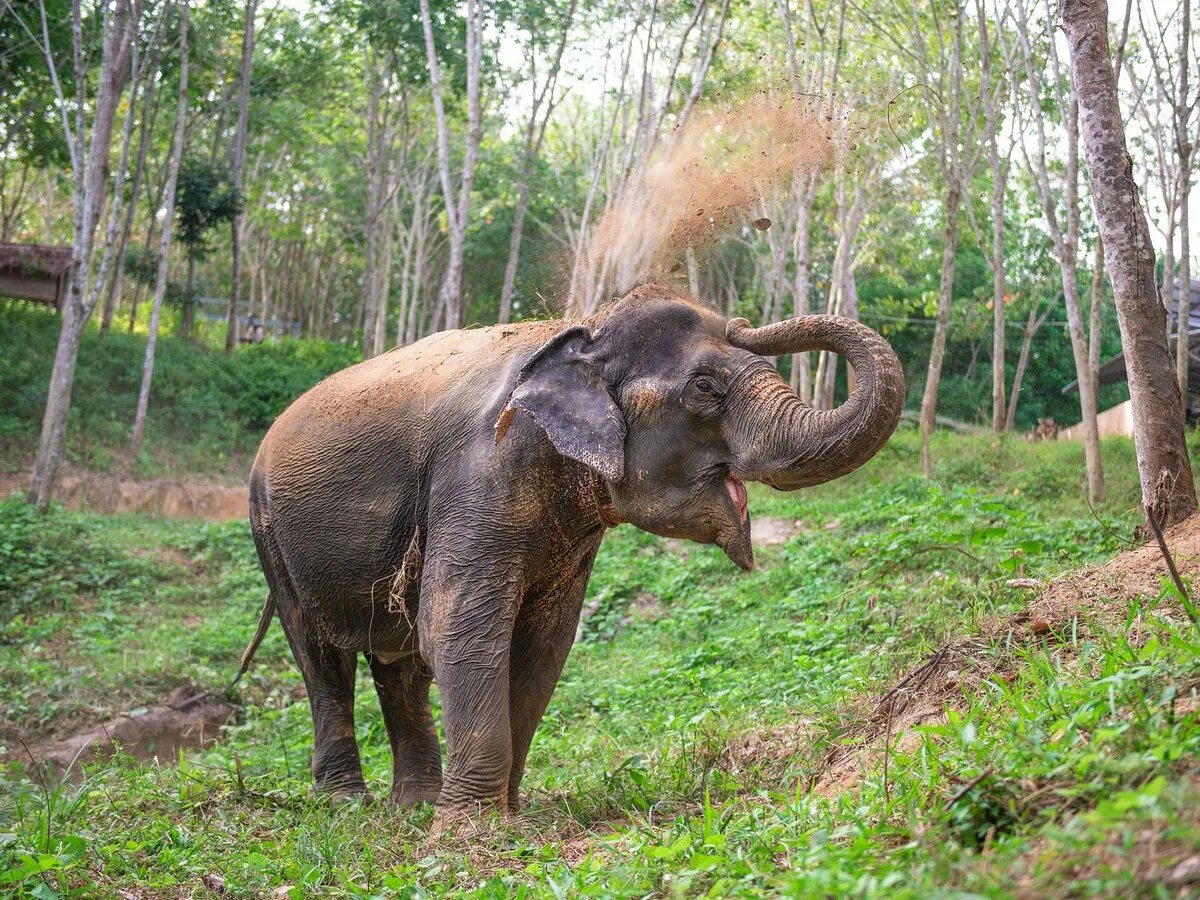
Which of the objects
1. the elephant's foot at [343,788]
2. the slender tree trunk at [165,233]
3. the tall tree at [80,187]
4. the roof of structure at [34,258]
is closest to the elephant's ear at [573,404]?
the elephant's foot at [343,788]

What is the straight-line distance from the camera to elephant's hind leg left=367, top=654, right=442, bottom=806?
6934 mm

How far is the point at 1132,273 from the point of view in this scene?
6.34 metres

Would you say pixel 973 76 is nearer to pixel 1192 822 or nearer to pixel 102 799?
pixel 102 799

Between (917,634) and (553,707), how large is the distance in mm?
3038

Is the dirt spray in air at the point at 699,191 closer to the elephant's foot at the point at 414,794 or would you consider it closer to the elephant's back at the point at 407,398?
the elephant's back at the point at 407,398

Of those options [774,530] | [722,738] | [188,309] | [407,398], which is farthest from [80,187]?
[722,738]

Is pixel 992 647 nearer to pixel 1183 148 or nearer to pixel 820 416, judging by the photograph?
pixel 820 416

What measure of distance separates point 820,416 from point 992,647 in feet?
3.98

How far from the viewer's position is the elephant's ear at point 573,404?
522cm

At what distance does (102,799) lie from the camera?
20.9ft

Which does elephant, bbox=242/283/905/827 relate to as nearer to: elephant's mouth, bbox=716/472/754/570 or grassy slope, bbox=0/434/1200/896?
elephant's mouth, bbox=716/472/754/570

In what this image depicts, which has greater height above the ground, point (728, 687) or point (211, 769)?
point (728, 687)

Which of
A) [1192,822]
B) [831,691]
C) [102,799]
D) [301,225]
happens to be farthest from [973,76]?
[301,225]

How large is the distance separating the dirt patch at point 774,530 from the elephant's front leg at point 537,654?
690 cm
